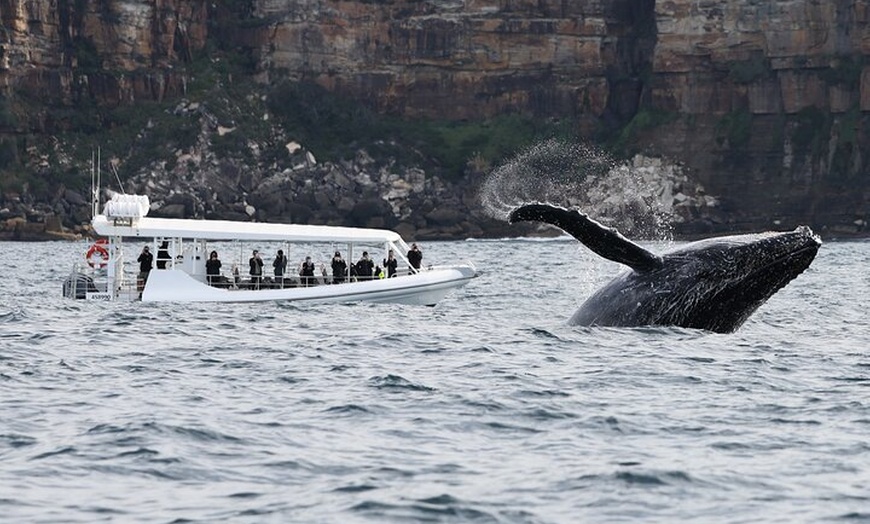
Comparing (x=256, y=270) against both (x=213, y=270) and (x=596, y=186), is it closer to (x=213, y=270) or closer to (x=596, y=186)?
(x=213, y=270)

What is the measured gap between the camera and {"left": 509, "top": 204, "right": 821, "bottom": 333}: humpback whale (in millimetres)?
23781

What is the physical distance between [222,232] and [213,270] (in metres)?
1.81

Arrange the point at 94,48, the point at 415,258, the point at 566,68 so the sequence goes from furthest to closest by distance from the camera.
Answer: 1. the point at 566,68
2. the point at 94,48
3. the point at 415,258

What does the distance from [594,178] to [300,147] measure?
28.3 metres

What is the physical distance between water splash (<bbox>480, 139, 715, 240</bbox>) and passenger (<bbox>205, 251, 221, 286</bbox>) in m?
93.4

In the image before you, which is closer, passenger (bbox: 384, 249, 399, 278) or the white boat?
the white boat

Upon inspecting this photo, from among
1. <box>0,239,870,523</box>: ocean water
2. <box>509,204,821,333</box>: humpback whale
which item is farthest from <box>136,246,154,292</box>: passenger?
<box>509,204,821,333</box>: humpback whale

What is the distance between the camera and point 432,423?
19812mm

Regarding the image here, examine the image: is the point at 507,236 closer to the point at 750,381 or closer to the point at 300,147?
the point at 300,147

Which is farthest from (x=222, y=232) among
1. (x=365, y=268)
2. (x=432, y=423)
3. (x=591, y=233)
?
(x=432, y=423)

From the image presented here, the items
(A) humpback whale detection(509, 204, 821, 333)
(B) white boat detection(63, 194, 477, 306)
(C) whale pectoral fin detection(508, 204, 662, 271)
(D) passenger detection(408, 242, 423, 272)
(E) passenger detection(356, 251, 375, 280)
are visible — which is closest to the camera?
(C) whale pectoral fin detection(508, 204, 662, 271)

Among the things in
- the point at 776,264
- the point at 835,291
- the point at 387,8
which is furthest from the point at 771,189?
the point at 776,264

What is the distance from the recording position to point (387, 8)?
156500 millimetres

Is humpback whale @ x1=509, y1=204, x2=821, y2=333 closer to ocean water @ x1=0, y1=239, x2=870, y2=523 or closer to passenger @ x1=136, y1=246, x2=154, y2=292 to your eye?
ocean water @ x1=0, y1=239, x2=870, y2=523
